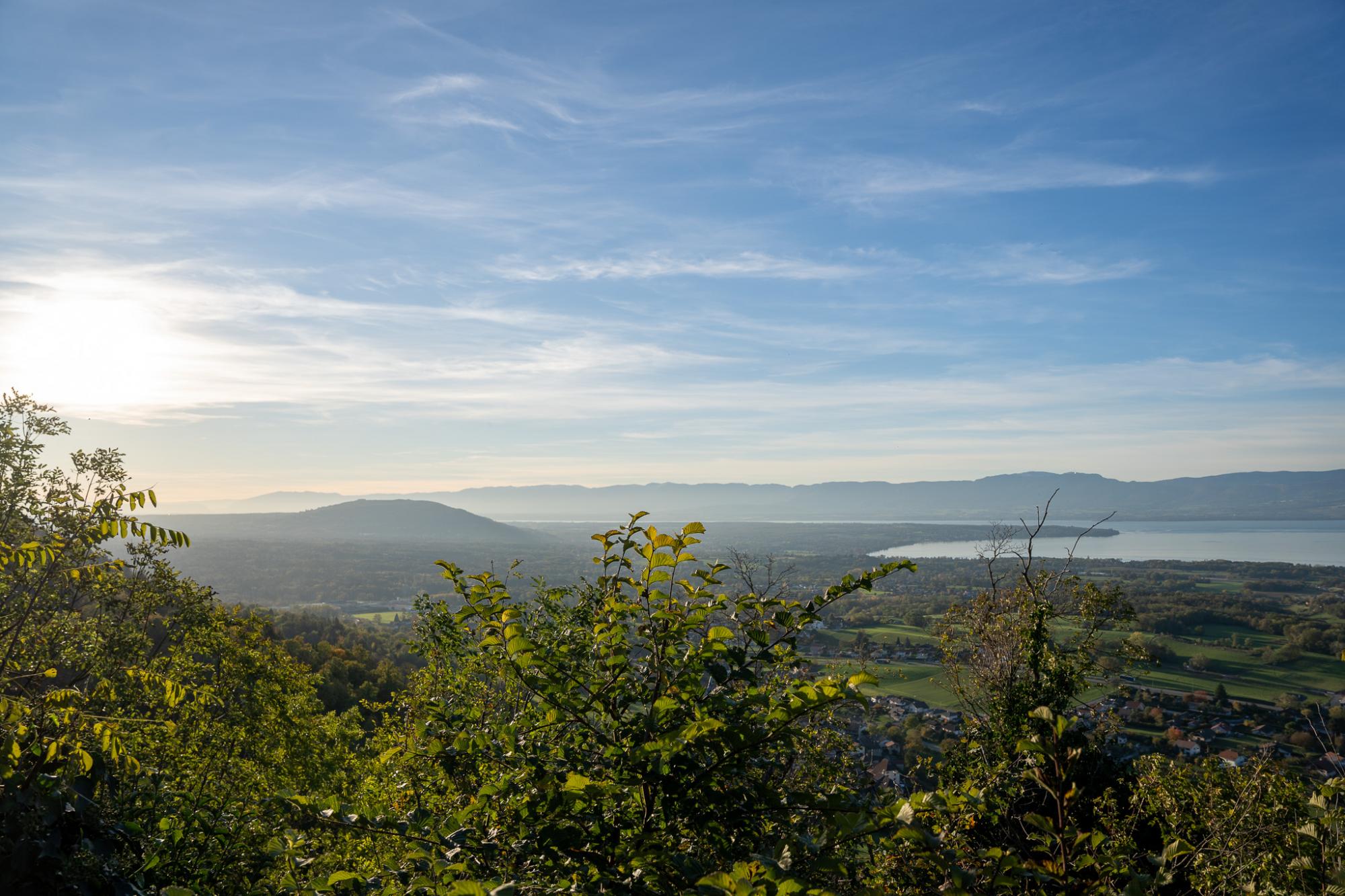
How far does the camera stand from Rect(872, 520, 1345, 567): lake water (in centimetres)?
10400

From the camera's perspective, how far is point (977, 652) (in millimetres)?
12039

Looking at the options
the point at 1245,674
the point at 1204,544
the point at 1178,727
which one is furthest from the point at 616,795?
the point at 1204,544

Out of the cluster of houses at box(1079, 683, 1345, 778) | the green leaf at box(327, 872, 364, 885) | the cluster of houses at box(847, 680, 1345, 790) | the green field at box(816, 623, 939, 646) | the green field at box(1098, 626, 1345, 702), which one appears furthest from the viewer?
the green field at box(816, 623, 939, 646)

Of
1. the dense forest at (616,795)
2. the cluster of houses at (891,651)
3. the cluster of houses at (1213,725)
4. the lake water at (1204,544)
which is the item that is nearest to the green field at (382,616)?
the cluster of houses at (891,651)

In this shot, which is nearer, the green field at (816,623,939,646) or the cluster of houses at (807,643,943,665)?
the cluster of houses at (807,643,943,665)

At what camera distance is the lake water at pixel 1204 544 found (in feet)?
341

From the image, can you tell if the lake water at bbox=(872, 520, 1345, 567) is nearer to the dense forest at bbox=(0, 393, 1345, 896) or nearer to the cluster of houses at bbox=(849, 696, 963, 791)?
the cluster of houses at bbox=(849, 696, 963, 791)

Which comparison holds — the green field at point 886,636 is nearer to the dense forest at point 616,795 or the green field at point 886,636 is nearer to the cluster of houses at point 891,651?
the cluster of houses at point 891,651

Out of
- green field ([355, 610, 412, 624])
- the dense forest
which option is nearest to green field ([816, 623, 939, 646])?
the dense forest

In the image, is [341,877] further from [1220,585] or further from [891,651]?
[1220,585]

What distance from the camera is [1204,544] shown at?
128 metres

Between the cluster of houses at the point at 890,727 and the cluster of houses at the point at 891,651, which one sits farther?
the cluster of houses at the point at 891,651

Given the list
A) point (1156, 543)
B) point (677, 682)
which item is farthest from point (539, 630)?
point (1156, 543)

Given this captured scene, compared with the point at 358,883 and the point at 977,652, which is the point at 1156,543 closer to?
the point at 977,652
